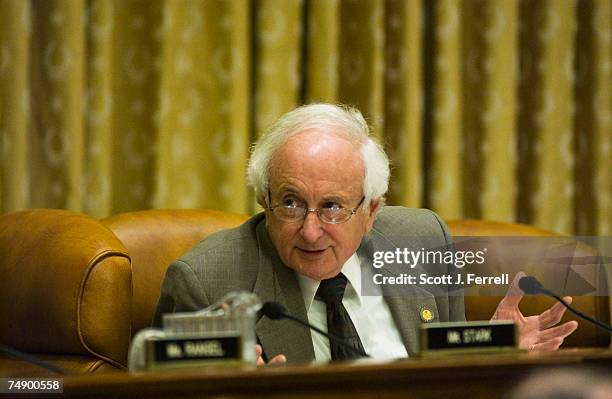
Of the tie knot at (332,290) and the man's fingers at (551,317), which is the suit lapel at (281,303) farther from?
the man's fingers at (551,317)

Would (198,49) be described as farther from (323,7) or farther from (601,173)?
(601,173)

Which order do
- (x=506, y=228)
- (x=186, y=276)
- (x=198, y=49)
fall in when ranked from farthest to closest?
(x=198, y=49), (x=506, y=228), (x=186, y=276)

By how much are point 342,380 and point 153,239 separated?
142cm

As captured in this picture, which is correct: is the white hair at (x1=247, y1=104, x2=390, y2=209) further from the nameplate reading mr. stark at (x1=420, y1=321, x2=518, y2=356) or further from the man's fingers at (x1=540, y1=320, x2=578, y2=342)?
the nameplate reading mr. stark at (x1=420, y1=321, x2=518, y2=356)

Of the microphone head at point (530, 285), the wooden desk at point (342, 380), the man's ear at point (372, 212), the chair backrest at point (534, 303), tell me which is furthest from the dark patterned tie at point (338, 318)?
the wooden desk at point (342, 380)

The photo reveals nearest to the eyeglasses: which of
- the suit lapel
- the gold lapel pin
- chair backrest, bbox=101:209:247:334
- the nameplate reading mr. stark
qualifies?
the suit lapel

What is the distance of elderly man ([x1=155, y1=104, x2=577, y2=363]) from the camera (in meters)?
2.02

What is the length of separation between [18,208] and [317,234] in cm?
136

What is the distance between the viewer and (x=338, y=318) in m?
2.05

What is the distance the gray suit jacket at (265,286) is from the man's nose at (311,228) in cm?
13

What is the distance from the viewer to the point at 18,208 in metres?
2.94

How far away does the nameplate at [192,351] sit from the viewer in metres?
1.26

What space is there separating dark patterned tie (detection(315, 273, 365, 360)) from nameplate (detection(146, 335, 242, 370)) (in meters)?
0.71

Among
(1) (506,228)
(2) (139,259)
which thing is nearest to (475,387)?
(2) (139,259)
